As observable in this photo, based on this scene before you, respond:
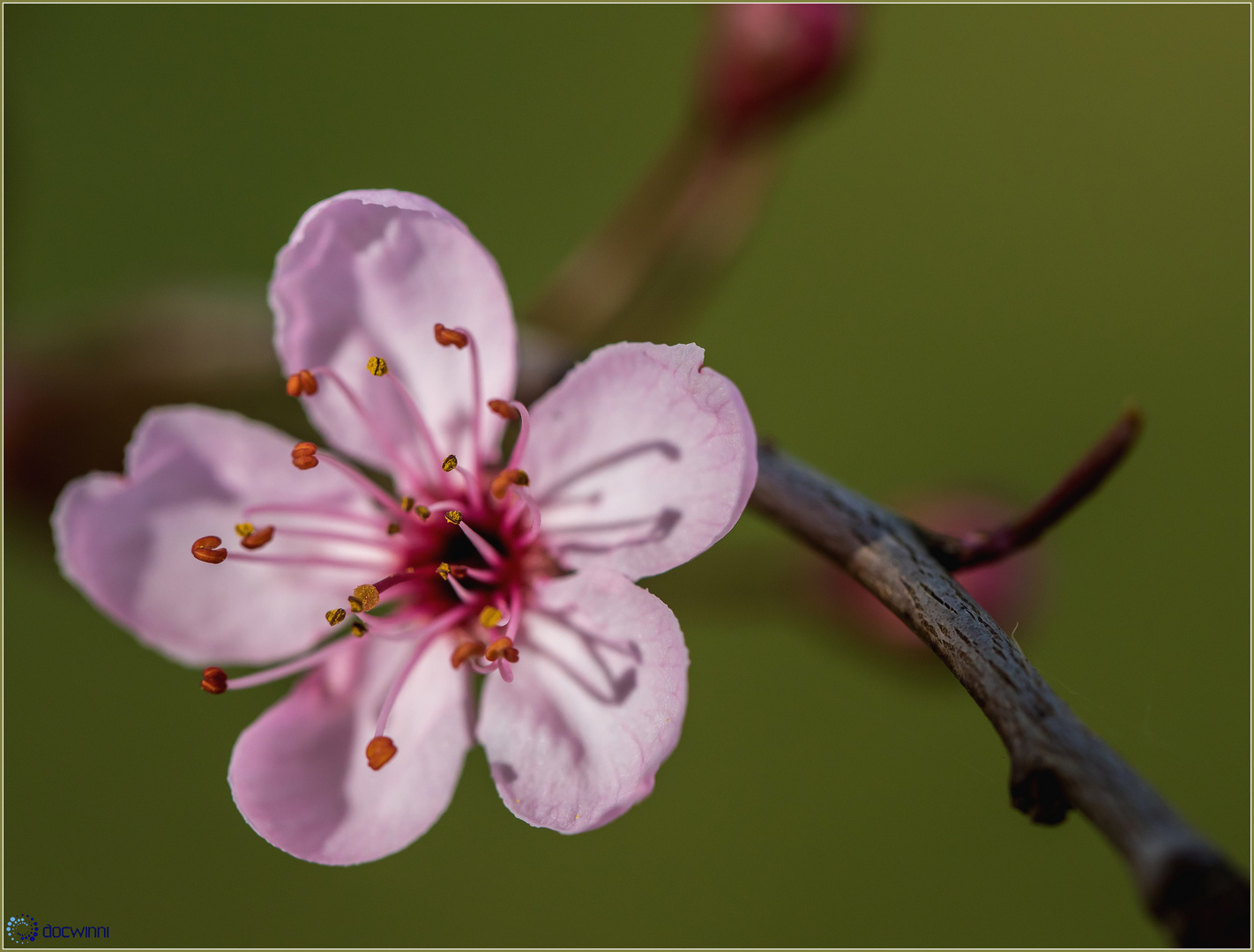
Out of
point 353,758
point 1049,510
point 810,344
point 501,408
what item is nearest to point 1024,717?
point 1049,510

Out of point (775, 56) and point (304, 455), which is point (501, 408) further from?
point (775, 56)

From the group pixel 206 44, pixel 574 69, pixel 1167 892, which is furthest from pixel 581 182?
pixel 1167 892

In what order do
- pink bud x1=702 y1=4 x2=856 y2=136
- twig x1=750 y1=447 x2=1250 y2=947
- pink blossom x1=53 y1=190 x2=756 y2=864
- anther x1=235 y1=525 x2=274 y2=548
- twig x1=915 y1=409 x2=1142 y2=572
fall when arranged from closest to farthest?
twig x1=750 y1=447 x2=1250 y2=947, twig x1=915 y1=409 x2=1142 y2=572, pink blossom x1=53 y1=190 x2=756 y2=864, anther x1=235 y1=525 x2=274 y2=548, pink bud x1=702 y1=4 x2=856 y2=136

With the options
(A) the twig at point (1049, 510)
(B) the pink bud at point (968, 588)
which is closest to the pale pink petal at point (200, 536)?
(A) the twig at point (1049, 510)

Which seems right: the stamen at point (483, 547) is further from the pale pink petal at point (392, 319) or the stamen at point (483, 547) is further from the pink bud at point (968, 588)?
the pink bud at point (968, 588)

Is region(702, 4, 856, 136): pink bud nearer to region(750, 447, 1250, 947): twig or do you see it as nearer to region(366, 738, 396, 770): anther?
region(750, 447, 1250, 947): twig

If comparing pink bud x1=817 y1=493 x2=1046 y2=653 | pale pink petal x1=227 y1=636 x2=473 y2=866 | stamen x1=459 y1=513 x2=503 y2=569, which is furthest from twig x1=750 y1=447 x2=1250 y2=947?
pink bud x1=817 y1=493 x2=1046 y2=653

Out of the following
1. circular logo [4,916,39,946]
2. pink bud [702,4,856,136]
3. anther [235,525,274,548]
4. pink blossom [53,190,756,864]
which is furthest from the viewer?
pink bud [702,4,856,136]
